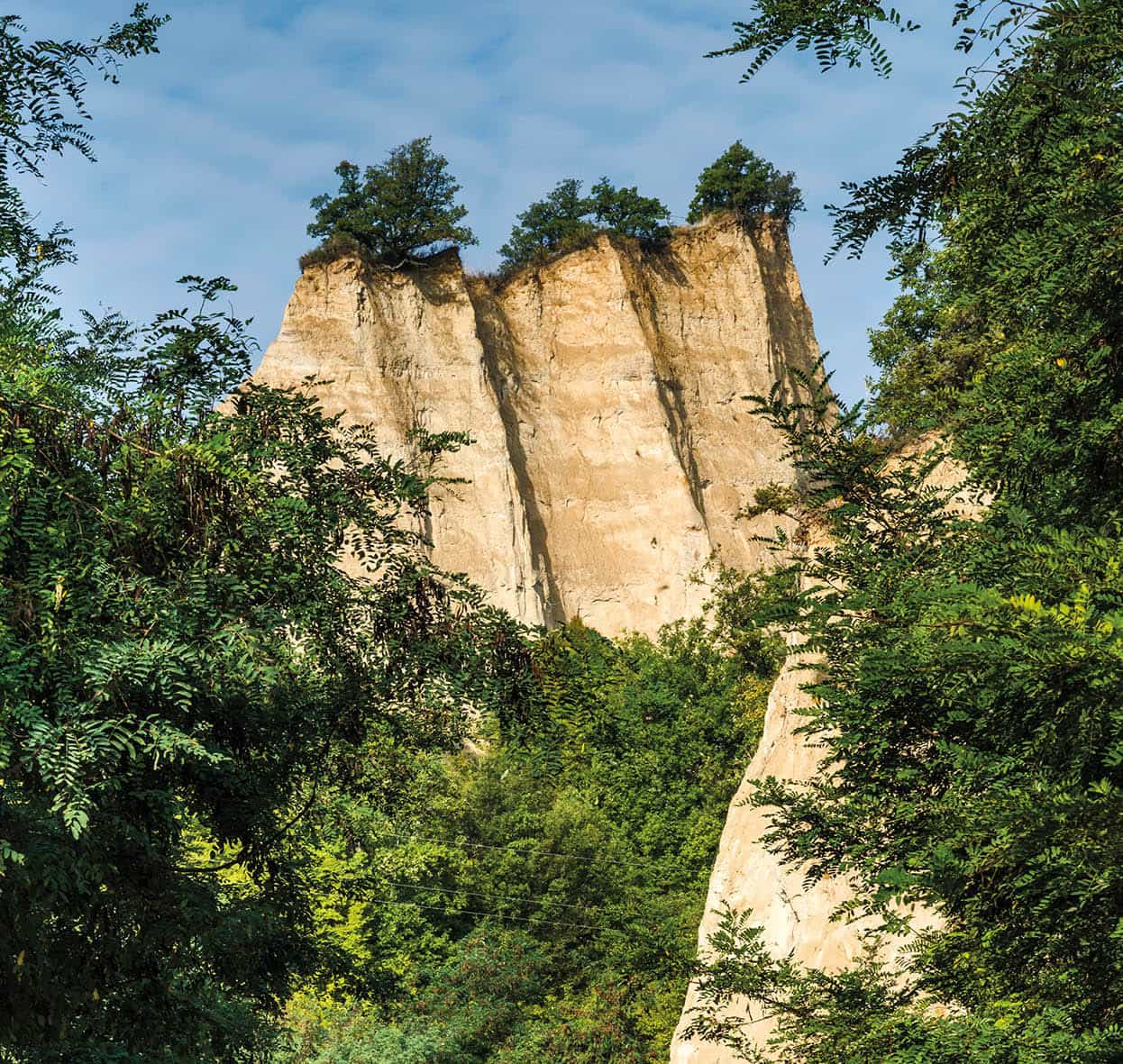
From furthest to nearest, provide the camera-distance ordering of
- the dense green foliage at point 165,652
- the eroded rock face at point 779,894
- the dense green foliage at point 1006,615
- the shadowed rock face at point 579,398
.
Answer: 1. the shadowed rock face at point 579,398
2. the eroded rock face at point 779,894
3. the dense green foliage at point 165,652
4. the dense green foliage at point 1006,615

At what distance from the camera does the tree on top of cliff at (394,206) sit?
151 ft

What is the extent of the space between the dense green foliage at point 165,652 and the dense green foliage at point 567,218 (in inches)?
1734

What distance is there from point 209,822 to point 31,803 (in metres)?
1.94

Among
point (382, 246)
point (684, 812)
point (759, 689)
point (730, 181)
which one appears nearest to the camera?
point (684, 812)

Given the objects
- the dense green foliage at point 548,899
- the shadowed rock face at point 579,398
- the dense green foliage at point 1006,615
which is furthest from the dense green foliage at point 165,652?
the shadowed rock face at point 579,398

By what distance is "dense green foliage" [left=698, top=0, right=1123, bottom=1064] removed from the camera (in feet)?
12.1

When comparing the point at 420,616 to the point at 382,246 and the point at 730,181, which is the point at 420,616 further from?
the point at 730,181

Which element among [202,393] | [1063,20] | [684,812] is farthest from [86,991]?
[684,812]

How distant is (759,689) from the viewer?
3306cm

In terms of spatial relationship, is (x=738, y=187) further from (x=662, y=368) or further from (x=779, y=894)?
(x=779, y=894)

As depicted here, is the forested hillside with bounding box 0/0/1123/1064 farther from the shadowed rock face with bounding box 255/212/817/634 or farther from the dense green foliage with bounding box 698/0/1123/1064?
the shadowed rock face with bounding box 255/212/817/634

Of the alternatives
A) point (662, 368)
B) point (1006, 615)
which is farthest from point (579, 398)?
point (1006, 615)

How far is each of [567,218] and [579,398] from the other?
25.2 ft

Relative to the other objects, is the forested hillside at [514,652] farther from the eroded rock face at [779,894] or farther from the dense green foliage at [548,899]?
the dense green foliage at [548,899]
